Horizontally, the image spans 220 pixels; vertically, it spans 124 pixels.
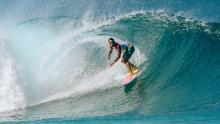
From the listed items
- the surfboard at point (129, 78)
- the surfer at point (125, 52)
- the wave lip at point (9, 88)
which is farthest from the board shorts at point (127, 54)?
the wave lip at point (9, 88)

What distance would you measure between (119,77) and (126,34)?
2076 mm

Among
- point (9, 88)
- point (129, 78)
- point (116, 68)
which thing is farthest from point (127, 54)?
point (9, 88)

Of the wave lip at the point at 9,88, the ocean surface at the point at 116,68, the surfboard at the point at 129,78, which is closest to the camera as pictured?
the ocean surface at the point at 116,68

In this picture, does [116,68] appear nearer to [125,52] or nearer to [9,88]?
[125,52]

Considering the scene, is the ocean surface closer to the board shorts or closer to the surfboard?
the surfboard

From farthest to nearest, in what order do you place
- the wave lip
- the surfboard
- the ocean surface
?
the surfboard
the wave lip
the ocean surface

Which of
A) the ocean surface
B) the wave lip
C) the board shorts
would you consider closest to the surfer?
the board shorts

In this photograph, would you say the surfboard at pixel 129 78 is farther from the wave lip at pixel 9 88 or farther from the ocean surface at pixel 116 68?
the wave lip at pixel 9 88

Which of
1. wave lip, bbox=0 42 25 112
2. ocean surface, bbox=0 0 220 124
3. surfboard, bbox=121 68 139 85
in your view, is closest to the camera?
ocean surface, bbox=0 0 220 124

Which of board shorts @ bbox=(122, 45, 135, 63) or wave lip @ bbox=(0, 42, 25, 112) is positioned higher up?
board shorts @ bbox=(122, 45, 135, 63)

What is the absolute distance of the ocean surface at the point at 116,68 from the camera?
10984 millimetres

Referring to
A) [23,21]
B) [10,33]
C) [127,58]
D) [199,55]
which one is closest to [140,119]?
[127,58]

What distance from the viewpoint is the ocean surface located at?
10984mm

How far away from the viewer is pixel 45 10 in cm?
1888
